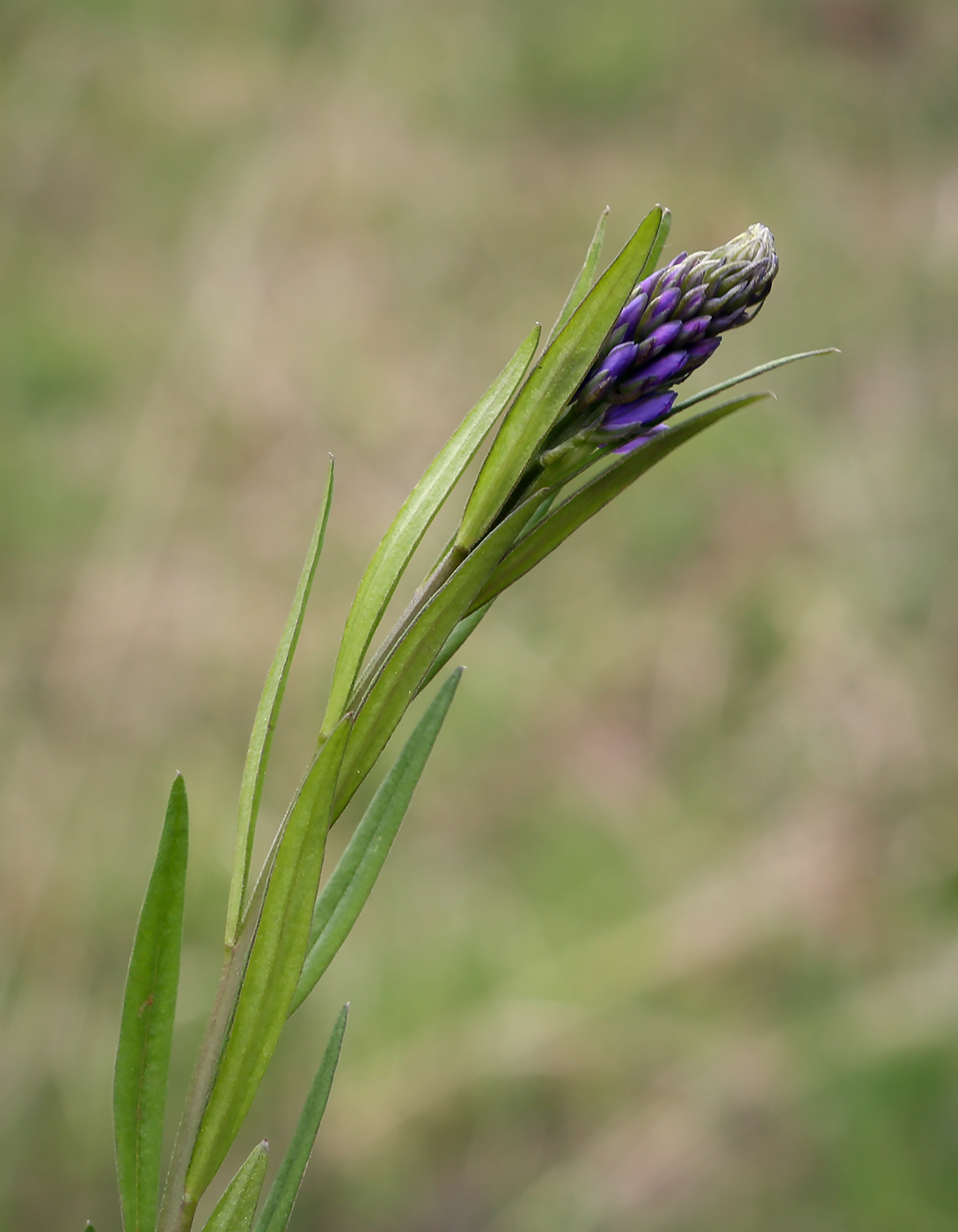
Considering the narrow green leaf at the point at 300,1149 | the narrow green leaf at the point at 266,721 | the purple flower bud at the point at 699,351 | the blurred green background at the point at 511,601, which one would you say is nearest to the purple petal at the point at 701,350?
the purple flower bud at the point at 699,351

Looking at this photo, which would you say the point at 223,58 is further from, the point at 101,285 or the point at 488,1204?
the point at 488,1204

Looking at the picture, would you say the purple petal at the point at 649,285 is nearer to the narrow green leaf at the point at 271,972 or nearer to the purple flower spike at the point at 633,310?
the purple flower spike at the point at 633,310

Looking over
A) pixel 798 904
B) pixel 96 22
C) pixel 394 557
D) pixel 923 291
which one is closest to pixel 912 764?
pixel 798 904

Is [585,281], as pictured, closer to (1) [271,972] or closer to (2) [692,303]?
(2) [692,303]

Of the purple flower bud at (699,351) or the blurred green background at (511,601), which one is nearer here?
the purple flower bud at (699,351)

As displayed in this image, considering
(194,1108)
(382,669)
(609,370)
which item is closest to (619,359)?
(609,370)

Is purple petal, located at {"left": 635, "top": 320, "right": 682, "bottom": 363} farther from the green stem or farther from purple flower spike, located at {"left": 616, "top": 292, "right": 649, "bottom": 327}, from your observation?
the green stem
